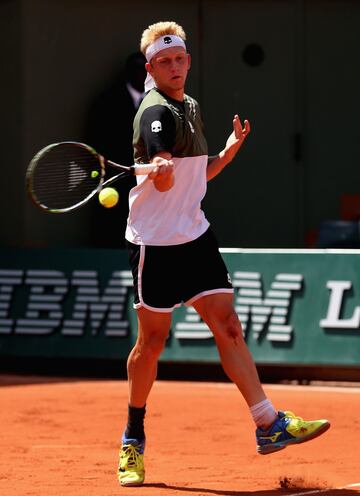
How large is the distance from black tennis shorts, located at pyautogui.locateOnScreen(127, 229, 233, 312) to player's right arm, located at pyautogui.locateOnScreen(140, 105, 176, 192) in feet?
1.55

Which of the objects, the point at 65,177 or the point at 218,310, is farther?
the point at 65,177

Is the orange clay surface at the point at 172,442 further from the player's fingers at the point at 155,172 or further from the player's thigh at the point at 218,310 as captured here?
the player's fingers at the point at 155,172

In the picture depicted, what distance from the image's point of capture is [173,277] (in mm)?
6262

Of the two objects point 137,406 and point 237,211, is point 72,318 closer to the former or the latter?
point 237,211

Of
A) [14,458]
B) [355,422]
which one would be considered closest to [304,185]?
[355,422]

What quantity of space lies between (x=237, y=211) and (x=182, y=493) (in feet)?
26.5

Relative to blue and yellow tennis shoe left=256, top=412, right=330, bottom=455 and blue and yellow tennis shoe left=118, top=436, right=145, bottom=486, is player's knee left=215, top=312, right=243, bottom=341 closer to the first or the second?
blue and yellow tennis shoe left=256, top=412, right=330, bottom=455

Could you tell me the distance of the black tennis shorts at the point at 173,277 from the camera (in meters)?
6.25

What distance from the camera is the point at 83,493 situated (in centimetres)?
607

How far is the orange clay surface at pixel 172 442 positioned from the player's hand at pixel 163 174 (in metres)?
1.42

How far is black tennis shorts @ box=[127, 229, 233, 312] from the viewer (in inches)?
246

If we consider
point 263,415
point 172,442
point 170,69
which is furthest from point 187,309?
point 170,69

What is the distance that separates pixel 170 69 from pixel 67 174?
0.82 m

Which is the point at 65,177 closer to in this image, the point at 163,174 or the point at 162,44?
the point at 162,44
